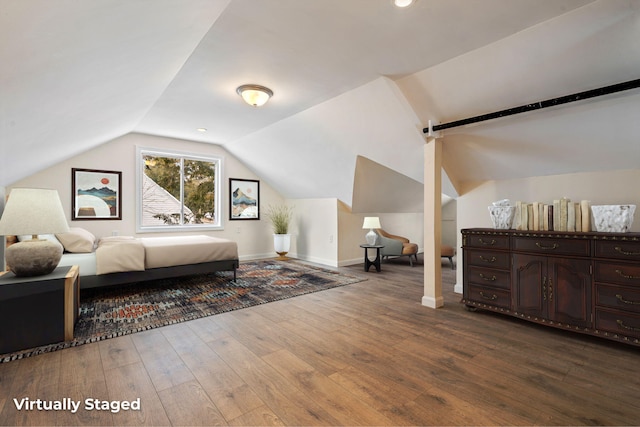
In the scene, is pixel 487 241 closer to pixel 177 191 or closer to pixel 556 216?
pixel 556 216

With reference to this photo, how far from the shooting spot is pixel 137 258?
384 centimetres

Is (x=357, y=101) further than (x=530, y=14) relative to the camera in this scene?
Yes

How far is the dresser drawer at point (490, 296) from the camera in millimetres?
3074

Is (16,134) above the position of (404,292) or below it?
above

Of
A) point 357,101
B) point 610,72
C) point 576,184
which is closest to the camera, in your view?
point 610,72

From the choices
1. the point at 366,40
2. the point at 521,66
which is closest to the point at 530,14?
the point at 521,66

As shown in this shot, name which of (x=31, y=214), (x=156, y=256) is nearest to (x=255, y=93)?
(x=31, y=214)

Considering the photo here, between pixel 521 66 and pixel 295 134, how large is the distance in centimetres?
323

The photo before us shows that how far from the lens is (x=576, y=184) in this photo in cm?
320

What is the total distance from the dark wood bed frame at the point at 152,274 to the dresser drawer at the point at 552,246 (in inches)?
149

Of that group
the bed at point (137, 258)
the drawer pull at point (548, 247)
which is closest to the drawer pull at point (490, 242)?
the drawer pull at point (548, 247)

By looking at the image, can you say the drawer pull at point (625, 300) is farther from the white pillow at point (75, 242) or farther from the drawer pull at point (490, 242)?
the white pillow at point (75, 242)

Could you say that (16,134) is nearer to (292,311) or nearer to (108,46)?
(108,46)

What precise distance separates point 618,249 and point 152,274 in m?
4.95
